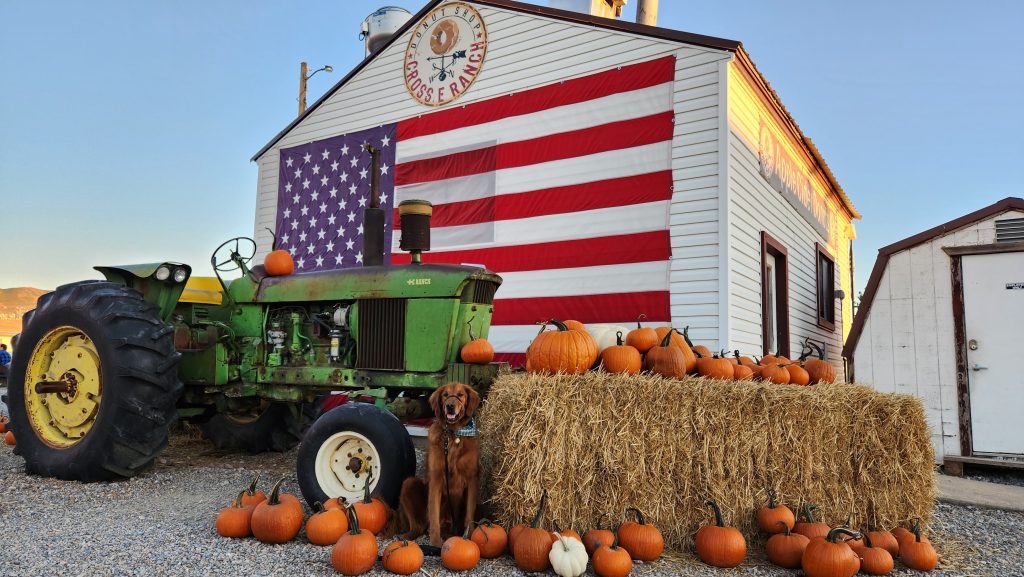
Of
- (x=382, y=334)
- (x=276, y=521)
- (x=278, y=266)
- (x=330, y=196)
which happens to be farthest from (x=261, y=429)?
(x=330, y=196)

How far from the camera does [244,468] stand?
17.6 ft

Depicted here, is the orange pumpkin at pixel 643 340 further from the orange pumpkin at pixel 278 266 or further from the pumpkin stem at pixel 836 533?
the orange pumpkin at pixel 278 266

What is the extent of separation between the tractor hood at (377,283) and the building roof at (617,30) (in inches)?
152

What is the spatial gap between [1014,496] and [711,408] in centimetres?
346

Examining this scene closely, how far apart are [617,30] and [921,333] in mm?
4681

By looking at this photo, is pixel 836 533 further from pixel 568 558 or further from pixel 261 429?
pixel 261 429

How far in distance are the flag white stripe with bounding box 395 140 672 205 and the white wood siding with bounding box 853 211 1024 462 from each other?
294cm

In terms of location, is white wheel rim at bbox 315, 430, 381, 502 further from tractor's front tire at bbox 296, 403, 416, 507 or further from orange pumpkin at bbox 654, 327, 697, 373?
orange pumpkin at bbox 654, 327, 697, 373

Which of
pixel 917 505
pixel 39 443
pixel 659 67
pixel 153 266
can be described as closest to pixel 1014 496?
pixel 917 505

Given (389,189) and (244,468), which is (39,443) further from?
(389,189)

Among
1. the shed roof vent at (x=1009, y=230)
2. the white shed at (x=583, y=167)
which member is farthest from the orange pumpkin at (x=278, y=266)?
the shed roof vent at (x=1009, y=230)

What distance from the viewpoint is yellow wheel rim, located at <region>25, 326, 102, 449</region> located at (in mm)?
4676

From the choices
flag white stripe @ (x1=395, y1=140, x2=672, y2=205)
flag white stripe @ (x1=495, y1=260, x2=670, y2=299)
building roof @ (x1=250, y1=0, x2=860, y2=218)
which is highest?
building roof @ (x1=250, y1=0, x2=860, y2=218)

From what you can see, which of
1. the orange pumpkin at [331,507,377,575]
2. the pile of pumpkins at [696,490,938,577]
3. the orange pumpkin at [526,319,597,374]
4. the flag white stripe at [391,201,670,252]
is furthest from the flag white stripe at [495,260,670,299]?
the orange pumpkin at [331,507,377,575]
